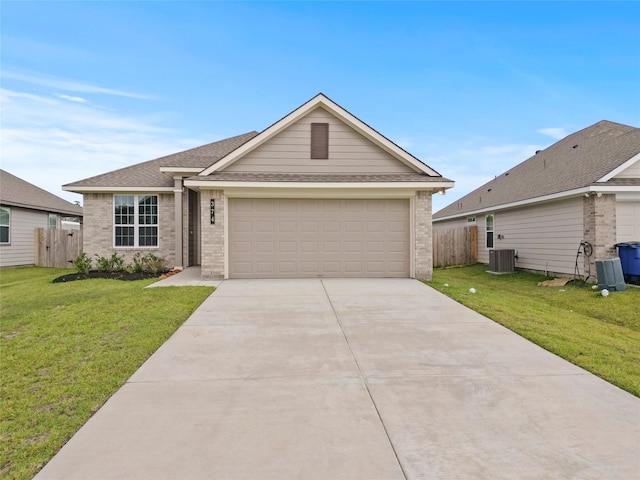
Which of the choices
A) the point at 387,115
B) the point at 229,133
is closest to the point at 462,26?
the point at 387,115

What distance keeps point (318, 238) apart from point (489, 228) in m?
12.1

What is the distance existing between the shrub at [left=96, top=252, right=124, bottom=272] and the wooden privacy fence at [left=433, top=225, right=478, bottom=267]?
15.2 meters

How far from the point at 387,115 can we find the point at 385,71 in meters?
3.05

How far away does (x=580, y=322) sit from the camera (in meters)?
7.61

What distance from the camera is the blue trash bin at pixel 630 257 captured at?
11.4 meters

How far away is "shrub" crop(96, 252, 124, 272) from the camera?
14.2m

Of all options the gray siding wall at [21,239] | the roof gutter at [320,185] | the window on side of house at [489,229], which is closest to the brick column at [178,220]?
the roof gutter at [320,185]

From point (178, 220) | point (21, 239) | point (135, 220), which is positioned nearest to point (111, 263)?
point (135, 220)

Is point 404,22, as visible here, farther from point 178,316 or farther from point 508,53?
point 178,316

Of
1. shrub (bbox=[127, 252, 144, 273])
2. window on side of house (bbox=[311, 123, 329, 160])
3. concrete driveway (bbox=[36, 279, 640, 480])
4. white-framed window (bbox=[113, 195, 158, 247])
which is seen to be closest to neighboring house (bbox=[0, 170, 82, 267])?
white-framed window (bbox=[113, 195, 158, 247])

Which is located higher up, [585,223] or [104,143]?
[104,143]

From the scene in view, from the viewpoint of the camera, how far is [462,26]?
14430mm

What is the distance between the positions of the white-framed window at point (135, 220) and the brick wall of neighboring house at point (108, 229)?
17cm

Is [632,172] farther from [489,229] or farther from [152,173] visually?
[152,173]
